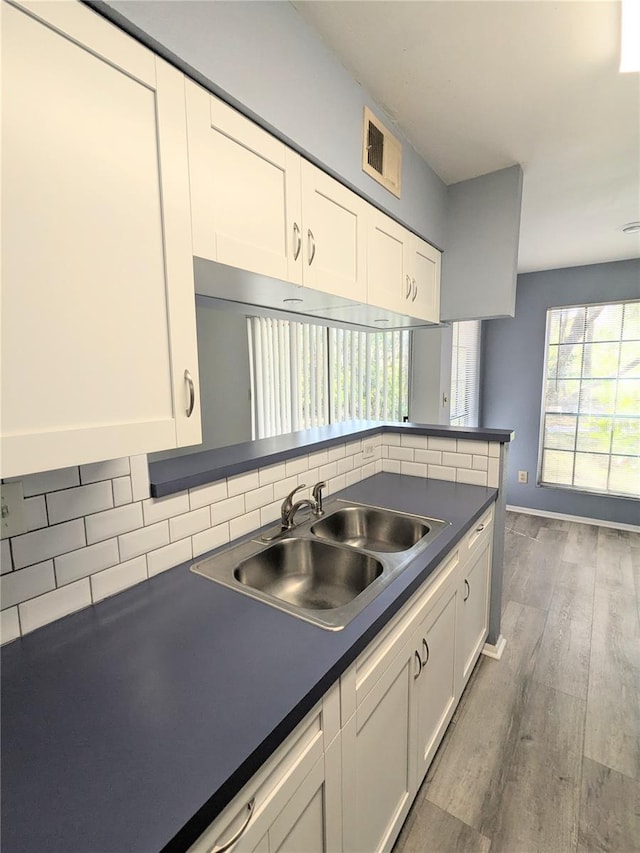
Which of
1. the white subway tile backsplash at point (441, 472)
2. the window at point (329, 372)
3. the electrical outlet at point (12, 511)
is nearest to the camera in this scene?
the electrical outlet at point (12, 511)

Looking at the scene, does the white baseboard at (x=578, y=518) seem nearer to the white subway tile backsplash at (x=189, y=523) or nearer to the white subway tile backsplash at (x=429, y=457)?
the white subway tile backsplash at (x=429, y=457)

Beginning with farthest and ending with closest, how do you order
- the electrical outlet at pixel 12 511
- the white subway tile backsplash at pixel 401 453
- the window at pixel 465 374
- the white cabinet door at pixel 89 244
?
1. the window at pixel 465 374
2. the white subway tile backsplash at pixel 401 453
3. the electrical outlet at pixel 12 511
4. the white cabinet door at pixel 89 244

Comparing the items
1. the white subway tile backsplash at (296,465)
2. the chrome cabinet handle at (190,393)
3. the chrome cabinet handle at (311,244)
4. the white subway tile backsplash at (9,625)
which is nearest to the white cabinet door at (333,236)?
the chrome cabinet handle at (311,244)

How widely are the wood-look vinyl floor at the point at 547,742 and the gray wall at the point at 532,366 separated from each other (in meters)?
1.40

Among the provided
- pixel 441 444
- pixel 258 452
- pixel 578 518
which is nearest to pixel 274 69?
pixel 258 452

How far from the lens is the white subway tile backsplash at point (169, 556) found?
3.63ft

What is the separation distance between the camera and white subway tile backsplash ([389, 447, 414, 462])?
2.16m

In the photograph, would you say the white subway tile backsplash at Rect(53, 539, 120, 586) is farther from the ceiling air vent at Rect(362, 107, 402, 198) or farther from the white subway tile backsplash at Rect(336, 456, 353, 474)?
the ceiling air vent at Rect(362, 107, 402, 198)

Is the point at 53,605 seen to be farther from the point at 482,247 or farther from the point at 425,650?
the point at 482,247

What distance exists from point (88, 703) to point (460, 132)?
2306mm

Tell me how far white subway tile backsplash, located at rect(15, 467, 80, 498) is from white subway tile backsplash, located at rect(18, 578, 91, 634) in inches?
9.3

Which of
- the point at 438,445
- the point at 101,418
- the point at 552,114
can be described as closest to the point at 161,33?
Result: the point at 101,418

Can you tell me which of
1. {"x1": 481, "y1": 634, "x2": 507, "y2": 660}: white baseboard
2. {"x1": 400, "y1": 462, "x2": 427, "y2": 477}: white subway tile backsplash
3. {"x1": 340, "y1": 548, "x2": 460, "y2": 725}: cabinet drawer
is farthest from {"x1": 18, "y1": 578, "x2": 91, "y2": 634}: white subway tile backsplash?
{"x1": 481, "y1": 634, "x2": 507, "y2": 660}: white baseboard

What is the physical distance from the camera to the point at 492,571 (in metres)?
2.00
